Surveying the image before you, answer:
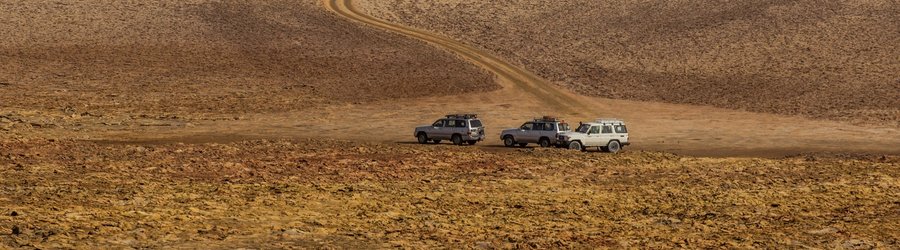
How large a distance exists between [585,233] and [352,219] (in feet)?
18.8

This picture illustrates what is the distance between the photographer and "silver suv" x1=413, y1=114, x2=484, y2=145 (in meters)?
53.6

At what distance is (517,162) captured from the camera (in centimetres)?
4231

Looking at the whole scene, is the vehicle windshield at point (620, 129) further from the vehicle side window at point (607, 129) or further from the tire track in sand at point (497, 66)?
the tire track in sand at point (497, 66)

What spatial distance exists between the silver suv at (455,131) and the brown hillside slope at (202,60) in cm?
1766

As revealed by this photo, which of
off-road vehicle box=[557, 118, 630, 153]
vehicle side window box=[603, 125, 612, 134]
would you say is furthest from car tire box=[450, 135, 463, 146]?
vehicle side window box=[603, 125, 612, 134]

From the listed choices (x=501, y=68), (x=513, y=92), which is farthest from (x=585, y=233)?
(x=501, y=68)

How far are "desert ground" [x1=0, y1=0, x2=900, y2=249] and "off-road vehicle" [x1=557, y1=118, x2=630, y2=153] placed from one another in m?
2.57

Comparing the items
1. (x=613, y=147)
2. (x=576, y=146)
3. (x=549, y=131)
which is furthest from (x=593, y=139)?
(x=549, y=131)

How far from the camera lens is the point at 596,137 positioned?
50.7m

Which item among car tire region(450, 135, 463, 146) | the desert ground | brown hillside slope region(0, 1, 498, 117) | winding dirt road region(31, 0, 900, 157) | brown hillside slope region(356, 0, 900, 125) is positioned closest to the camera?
the desert ground

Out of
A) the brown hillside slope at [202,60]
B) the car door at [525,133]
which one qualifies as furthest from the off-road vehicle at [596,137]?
the brown hillside slope at [202,60]

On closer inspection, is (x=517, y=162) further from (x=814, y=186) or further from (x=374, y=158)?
(x=814, y=186)

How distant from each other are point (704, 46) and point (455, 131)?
45288 millimetres

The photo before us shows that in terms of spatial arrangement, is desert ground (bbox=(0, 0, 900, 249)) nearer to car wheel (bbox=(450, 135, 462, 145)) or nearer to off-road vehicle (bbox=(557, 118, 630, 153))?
car wheel (bbox=(450, 135, 462, 145))
